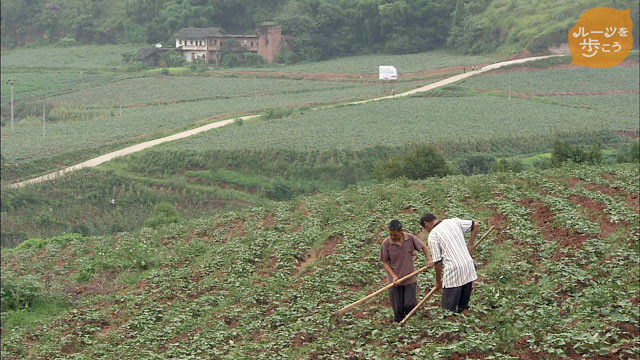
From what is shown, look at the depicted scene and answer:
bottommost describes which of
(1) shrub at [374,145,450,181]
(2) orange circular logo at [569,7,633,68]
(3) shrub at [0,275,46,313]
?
(3) shrub at [0,275,46,313]

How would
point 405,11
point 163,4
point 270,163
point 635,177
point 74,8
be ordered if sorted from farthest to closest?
point 74,8 → point 163,4 → point 405,11 → point 270,163 → point 635,177

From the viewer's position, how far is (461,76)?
197 feet

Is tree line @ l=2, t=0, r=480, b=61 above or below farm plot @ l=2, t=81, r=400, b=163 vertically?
above

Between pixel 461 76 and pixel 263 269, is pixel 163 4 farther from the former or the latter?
pixel 263 269

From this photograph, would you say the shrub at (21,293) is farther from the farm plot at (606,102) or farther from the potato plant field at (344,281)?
the farm plot at (606,102)

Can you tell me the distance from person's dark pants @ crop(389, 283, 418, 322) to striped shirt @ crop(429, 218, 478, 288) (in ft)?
2.06

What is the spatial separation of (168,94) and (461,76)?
26.1 meters

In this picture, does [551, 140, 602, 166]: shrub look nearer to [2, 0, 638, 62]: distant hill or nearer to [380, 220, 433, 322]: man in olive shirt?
[380, 220, 433, 322]: man in olive shirt

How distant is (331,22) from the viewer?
76500 millimetres

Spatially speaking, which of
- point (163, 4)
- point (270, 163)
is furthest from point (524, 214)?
point (163, 4)

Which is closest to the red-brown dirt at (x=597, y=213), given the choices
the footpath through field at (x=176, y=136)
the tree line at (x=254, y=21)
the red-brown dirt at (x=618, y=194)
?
the red-brown dirt at (x=618, y=194)

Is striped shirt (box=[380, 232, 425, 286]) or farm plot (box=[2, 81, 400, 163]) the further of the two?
farm plot (box=[2, 81, 400, 163])

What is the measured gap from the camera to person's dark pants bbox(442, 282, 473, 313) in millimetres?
8977

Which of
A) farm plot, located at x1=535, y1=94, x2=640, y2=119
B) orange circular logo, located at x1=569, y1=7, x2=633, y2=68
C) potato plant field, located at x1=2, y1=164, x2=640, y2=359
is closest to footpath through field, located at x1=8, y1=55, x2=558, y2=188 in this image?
farm plot, located at x1=535, y1=94, x2=640, y2=119
